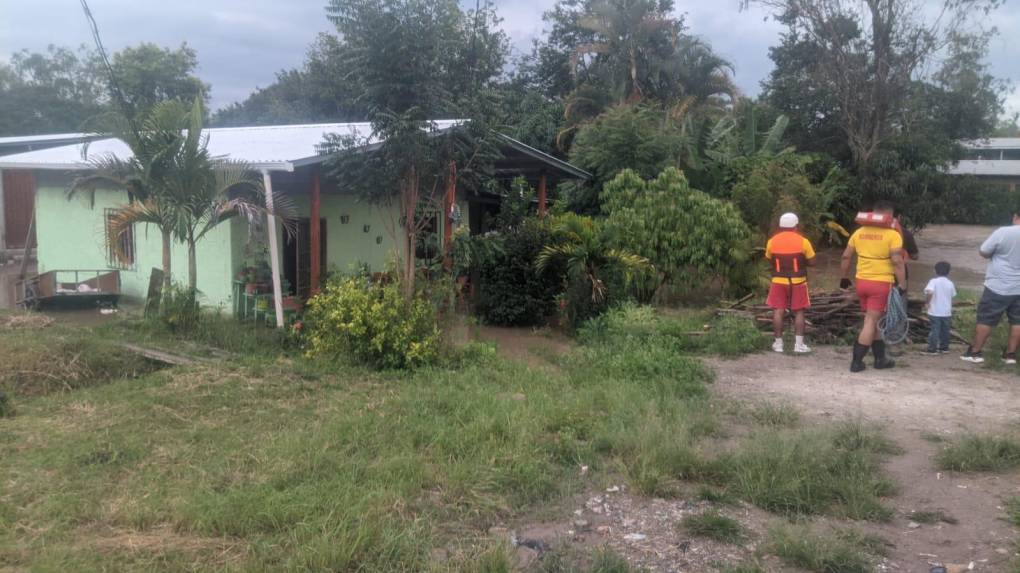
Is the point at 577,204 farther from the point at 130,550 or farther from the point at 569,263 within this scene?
the point at 130,550

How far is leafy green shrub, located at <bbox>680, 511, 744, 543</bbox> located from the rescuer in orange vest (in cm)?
530

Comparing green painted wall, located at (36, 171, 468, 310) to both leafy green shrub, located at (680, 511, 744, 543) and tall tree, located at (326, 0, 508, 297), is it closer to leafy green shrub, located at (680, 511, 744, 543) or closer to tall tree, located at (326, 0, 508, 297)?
tall tree, located at (326, 0, 508, 297)

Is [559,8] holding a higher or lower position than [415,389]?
higher

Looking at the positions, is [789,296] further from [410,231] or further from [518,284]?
[410,231]

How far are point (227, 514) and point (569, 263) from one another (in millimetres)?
7892

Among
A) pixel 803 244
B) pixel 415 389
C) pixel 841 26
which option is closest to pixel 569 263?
pixel 803 244

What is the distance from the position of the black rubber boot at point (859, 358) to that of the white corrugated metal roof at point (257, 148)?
4.97 m

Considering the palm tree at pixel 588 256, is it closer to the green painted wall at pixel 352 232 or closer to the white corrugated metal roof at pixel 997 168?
the green painted wall at pixel 352 232

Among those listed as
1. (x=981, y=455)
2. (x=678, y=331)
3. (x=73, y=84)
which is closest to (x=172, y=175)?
(x=678, y=331)

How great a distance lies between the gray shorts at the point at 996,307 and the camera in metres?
8.68

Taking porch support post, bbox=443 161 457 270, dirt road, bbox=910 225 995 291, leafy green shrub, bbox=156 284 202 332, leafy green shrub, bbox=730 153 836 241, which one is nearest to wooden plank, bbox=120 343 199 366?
leafy green shrub, bbox=156 284 202 332

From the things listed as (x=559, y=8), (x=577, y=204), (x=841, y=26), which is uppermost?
(x=559, y=8)

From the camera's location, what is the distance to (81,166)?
11.3 meters

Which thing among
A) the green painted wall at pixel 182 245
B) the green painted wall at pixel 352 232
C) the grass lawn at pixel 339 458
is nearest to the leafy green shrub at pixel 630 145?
the green painted wall at pixel 352 232
